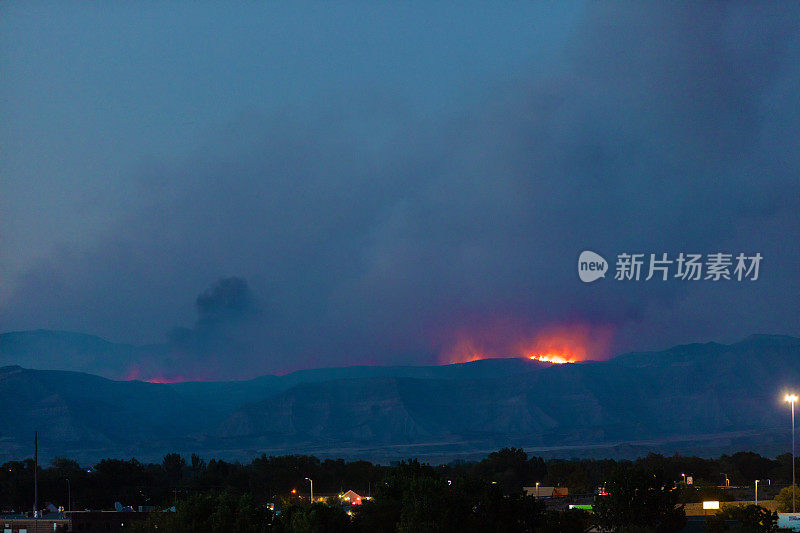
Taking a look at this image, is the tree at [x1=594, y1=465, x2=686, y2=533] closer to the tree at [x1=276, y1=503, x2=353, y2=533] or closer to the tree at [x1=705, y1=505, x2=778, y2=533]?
the tree at [x1=705, y1=505, x2=778, y2=533]

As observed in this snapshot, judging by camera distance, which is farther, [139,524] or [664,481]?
[664,481]

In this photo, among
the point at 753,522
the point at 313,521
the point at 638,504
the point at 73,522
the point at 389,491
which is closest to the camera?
the point at 313,521

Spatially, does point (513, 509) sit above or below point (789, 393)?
below

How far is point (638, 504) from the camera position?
78.5 m

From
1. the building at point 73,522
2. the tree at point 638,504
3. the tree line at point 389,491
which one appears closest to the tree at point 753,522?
the tree at point 638,504

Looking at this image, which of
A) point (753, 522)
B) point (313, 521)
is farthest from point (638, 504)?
point (313, 521)

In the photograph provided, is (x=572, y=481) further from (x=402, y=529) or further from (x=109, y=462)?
(x=402, y=529)

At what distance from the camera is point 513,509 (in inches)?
2677

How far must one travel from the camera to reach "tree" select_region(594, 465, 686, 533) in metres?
77.9

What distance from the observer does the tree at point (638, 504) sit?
77.9 metres

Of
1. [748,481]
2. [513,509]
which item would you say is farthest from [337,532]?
[748,481]

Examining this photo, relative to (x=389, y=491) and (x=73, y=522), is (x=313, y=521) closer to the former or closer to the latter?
(x=389, y=491)

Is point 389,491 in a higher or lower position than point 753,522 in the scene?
higher

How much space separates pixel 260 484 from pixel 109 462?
23.8m
